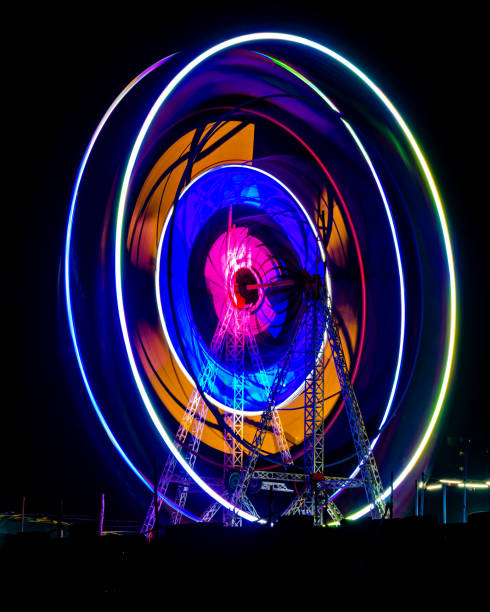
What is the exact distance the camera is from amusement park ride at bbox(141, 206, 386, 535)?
36.7ft

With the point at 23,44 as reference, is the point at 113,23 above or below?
above

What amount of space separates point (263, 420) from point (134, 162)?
17.7ft

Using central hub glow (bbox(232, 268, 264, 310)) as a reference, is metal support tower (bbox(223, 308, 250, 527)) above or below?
below

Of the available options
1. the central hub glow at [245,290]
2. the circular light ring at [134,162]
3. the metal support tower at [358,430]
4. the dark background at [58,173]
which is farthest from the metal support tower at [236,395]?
the dark background at [58,173]

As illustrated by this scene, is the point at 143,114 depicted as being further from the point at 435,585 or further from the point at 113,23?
the point at 435,585

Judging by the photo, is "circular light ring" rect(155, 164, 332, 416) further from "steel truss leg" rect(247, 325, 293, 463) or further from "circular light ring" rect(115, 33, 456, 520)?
"circular light ring" rect(115, 33, 456, 520)

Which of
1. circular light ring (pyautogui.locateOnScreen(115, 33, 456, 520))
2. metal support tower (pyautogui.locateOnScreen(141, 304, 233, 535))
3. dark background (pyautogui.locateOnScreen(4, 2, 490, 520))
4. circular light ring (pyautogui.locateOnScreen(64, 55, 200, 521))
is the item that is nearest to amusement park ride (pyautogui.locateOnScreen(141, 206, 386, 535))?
metal support tower (pyautogui.locateOnScreen(141, 304, 233, 535))

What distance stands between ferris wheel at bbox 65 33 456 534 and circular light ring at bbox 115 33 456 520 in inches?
1.3

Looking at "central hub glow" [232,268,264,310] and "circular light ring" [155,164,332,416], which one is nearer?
"circular light ring" [155,164,332,416]

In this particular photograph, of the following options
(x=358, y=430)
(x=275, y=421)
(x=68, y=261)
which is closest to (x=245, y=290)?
(x=275, y=421)

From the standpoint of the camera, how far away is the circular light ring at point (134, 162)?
8789 millimetres

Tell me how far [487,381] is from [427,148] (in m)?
5.27

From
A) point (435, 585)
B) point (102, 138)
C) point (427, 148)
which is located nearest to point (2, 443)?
point (102, 138)

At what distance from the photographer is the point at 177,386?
37.8ft
